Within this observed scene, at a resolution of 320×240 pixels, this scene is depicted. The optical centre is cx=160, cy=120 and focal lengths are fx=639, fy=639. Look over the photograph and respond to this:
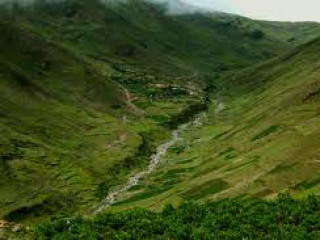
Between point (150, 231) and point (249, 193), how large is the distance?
1812 inches

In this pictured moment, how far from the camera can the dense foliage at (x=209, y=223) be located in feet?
316

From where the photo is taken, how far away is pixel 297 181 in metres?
142

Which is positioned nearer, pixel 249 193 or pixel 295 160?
pixel 249 193

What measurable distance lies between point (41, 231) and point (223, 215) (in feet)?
103

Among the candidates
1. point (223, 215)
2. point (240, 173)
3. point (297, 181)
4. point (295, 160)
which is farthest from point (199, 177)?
point (223, 215)

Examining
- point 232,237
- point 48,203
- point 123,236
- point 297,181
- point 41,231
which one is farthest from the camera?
point 48,203

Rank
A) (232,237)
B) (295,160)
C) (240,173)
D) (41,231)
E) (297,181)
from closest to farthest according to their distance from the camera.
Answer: (232,237) → (41,231) → (297,181) → (295,160) → (240,173)

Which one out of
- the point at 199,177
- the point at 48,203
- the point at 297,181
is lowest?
the point at 48,203

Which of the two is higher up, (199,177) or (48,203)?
(199,177)

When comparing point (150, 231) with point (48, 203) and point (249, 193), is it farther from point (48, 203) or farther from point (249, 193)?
point (48, 203)

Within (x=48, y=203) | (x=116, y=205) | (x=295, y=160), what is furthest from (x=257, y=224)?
(x=48, y=203)

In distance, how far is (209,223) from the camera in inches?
4063

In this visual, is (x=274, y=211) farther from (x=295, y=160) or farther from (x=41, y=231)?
(x=295, y=160)

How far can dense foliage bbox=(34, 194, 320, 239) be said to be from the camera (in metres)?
96.4
